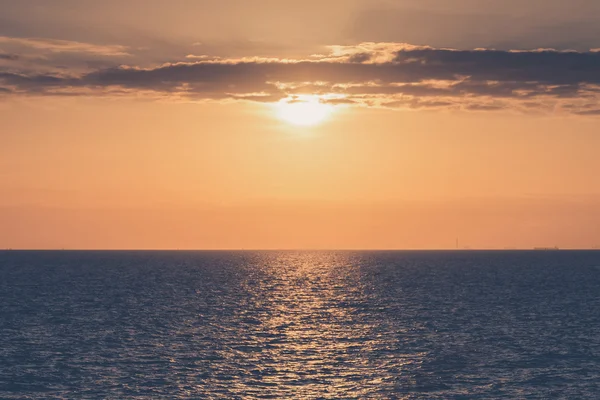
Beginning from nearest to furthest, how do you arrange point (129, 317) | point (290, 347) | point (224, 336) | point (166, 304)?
point (290, 347), point (224, 336), point (129, 317), point (166, 304)

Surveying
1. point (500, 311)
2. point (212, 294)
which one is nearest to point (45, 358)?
point (500, 311)

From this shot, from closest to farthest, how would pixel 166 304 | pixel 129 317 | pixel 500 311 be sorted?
pixel 129 317
pixel 500 311
pixel 166 304

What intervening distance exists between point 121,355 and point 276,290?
89582mm

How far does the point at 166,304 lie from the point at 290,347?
50779 millimetres

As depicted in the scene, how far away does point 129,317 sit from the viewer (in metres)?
108

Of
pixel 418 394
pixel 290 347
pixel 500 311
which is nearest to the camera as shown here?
pixel 418 394

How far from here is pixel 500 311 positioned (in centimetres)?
11625

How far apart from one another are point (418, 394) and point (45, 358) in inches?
1411

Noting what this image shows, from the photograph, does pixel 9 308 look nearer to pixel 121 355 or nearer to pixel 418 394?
pixel 121 355

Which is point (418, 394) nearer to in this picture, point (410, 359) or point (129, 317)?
point (410, 359)

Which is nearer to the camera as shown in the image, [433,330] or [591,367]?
[591,367]

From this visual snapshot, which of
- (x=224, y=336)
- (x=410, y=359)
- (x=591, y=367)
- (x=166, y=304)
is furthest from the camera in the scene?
(x=166, y=304)

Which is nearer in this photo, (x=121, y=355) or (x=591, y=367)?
(x=591, y=367)

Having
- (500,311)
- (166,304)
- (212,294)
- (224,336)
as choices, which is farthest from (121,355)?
(212,294)
